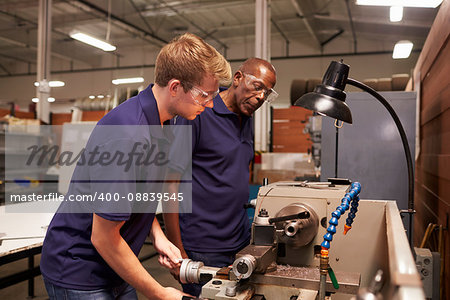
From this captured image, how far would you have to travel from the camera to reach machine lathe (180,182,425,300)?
0.80m

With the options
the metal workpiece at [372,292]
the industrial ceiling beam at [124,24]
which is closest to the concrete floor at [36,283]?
the metal workpiece at [372,292]

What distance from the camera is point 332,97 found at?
1152 millimetres

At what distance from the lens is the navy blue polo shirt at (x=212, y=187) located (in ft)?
4.60

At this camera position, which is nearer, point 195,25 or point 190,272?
point 190,272

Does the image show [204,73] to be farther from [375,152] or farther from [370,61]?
[370,61]

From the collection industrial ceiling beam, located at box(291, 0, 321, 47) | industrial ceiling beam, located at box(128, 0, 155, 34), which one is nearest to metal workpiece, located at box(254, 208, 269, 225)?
industrial ceiling beam, located at box(291, 0, 321, 47)

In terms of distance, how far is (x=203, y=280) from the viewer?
0.95 meters

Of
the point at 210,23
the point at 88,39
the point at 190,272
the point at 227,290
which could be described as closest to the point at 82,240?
the point at 190,272

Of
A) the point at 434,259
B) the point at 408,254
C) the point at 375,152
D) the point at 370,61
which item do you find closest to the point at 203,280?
the point at 408,254

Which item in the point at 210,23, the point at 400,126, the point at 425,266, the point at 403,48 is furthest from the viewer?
the point at 210,23

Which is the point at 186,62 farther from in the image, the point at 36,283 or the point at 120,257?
the point at 36,283

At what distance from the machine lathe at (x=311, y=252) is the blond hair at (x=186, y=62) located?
1.28ft

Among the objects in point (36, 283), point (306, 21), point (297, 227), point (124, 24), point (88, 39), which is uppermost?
point (124, 24)

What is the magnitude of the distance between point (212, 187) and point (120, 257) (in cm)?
57
